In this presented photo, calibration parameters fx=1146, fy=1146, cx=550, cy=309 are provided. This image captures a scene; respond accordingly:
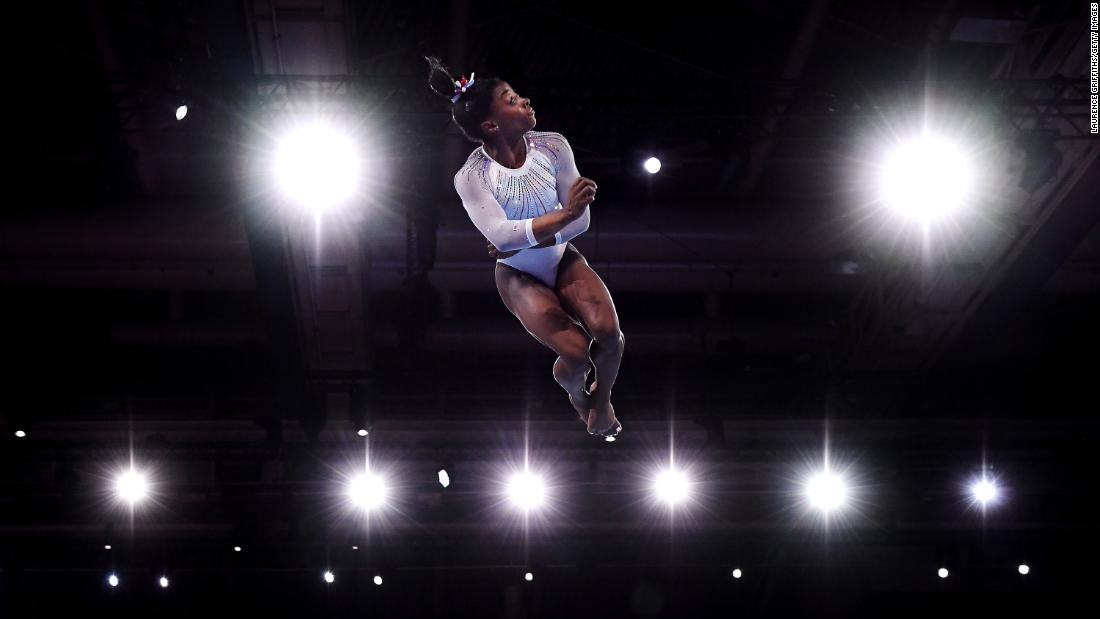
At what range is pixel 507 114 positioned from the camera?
479cm

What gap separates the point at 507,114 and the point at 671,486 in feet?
25.7

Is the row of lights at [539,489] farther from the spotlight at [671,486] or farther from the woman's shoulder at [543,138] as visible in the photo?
the woman's shoulder at [543,138]

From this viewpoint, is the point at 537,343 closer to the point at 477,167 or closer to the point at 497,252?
the point at 497,252

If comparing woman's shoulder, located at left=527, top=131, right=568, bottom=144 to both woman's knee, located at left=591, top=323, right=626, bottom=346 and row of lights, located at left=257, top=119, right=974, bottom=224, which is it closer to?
woman's knee, located at left=591, top=323, right=626, bottom=346

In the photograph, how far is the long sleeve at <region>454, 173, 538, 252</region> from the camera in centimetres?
466

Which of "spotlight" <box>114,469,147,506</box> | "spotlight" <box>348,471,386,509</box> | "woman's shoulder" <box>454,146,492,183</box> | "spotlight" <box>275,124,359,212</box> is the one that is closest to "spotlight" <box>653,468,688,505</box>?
"spotlight" <box>348,471,386,509</box>

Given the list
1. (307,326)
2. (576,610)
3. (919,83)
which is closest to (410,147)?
(307,326)

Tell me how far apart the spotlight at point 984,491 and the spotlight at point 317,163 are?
7.10 meters

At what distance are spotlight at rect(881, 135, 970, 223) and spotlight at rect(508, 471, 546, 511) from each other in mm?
4584

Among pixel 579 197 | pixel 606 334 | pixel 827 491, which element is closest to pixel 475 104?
pixel 579 197

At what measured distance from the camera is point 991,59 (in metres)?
9.94

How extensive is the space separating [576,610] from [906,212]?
6901 millimetres

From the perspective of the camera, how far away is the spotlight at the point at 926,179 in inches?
362

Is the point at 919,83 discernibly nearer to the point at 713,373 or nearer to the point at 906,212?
the point at 906,212
